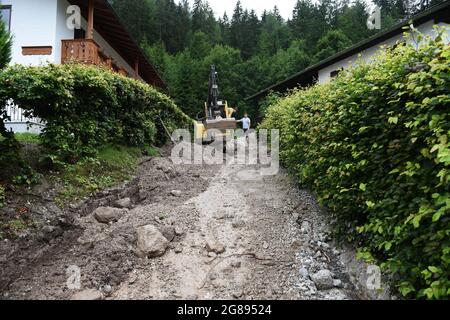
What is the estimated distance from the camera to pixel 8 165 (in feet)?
22.1

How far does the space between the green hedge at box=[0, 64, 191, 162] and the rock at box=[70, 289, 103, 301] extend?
3.78 meters

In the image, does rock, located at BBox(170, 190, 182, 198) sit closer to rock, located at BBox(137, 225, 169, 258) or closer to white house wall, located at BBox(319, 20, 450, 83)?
rock, located at BBox(137, 225, 169, 258)

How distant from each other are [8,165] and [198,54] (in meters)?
55.6

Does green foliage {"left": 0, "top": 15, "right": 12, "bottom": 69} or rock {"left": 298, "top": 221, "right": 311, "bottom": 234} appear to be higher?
green foliage {"left": 0, "top": 15, "right": 12, "bottom": 69}

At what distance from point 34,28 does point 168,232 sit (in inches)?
470

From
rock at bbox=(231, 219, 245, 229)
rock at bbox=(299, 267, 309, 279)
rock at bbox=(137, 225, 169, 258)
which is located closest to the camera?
rock at bbox=(299, 267, 309, 279)

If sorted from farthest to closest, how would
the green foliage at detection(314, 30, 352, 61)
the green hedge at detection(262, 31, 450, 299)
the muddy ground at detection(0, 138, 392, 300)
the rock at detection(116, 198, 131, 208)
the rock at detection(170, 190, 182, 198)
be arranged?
the green foliage at detection(314, 30, 352, 61), the rock at detection(170, 190, 182, 198), the rock at detection(116, 198, 131, 208), the muddy ground at detection(0, 138, 392, 300), the green hedge at detection(262, 31, 450, 299)

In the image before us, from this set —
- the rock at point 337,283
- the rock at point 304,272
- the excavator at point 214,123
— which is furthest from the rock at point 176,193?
the excavator at point 214,123

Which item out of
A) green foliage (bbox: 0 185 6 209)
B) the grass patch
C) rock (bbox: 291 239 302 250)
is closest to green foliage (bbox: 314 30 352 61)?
the grass patch

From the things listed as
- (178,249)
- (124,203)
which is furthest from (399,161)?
(124,203)

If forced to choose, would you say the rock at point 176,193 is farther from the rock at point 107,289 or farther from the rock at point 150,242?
the rock at point 107,289

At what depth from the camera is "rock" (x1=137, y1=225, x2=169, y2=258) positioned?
5730mm

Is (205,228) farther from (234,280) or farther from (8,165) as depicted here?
(8,165)

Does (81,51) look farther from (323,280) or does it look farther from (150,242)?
(323,280)
